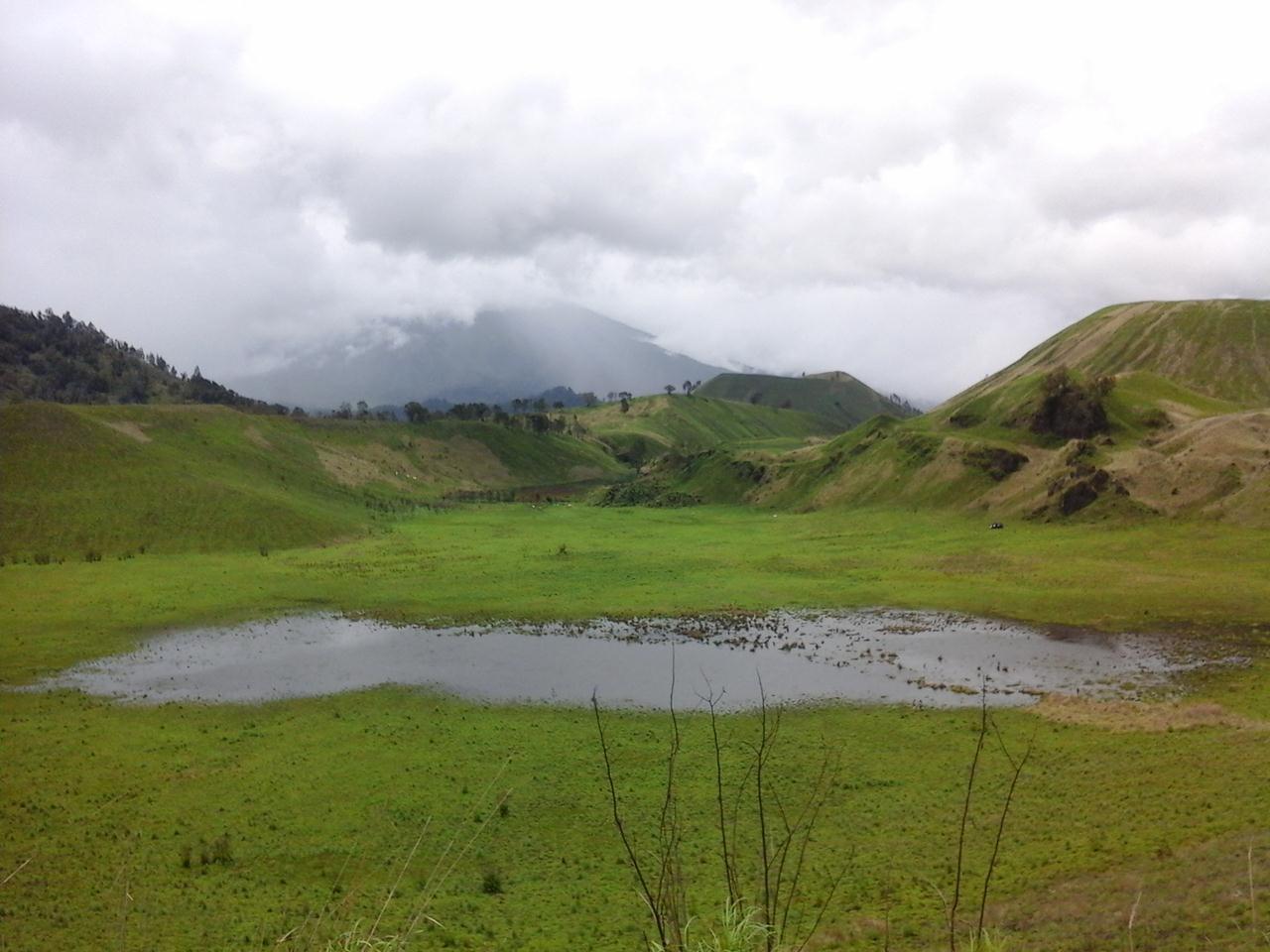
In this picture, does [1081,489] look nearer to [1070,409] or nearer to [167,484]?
[1070,409]

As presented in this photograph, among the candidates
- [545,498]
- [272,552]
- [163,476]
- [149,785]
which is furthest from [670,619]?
[545,498]

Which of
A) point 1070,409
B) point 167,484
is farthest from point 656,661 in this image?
point 1070,409

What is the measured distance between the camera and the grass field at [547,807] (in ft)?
68.4

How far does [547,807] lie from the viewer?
100.0 ft

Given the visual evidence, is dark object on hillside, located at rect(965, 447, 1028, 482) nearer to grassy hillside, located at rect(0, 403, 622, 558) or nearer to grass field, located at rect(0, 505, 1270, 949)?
grass field, located at rect(0, 505, 1270, 949)

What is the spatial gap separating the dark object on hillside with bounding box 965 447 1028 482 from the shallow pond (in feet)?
178

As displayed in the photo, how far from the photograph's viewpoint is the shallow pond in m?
44.7

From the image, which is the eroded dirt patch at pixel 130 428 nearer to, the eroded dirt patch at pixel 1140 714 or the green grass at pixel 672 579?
the green grass at pixel 672 579

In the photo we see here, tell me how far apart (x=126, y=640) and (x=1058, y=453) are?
4131 inches

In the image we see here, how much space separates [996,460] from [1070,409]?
711 inches

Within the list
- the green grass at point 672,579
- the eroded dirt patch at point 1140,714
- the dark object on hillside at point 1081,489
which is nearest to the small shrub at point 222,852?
the green grass at point 672,579

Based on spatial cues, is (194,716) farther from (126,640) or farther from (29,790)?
(126,640)

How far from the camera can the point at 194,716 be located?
41750mm

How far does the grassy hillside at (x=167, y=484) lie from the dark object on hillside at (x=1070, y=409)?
104038mm
